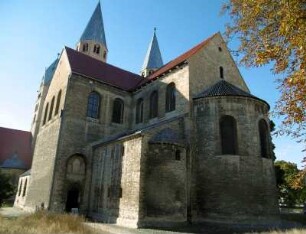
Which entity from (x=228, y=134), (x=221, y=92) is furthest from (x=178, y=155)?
(x=221, y=92)

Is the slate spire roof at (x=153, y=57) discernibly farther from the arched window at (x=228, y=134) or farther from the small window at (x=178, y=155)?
the small window at (x=178, y=155)

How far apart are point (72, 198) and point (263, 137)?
14.2 metres

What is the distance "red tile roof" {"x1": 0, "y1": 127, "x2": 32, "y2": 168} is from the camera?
3659 centimetres

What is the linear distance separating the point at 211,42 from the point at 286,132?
15.5 m

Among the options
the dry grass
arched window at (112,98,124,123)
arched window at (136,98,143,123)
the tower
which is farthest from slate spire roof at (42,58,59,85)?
the dry grass

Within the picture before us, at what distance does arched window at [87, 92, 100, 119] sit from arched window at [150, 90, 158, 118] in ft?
15.1

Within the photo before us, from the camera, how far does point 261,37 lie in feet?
27.4

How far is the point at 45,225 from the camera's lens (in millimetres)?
9961

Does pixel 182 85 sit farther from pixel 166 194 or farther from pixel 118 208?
pixel 118 208

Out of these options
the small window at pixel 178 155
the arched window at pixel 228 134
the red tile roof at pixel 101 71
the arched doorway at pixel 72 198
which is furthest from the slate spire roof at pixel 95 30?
the small window at pixel 178 155

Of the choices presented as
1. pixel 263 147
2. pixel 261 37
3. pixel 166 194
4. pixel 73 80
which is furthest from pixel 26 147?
pixel 261 37

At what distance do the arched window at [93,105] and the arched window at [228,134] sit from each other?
10661mm

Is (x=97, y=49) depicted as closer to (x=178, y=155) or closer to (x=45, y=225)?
(x=178, y=155)

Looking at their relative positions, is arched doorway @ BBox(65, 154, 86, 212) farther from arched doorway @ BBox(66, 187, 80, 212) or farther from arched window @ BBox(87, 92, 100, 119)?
arched window @ BBox(87, 92, 100, 119)
